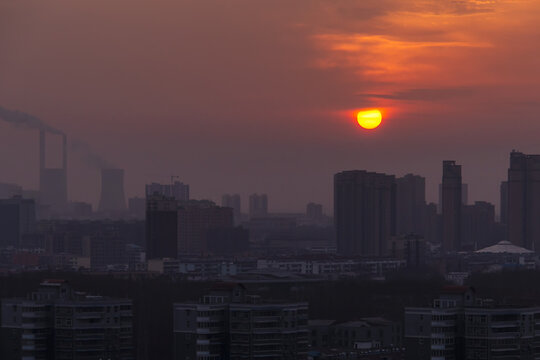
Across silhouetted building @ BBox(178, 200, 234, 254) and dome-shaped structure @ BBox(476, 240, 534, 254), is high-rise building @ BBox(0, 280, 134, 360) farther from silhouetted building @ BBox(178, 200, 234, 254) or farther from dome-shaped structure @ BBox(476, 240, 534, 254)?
silhouetted building @ BBox(178, 200, 234, 254)

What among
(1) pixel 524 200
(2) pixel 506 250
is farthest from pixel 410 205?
(2) pixel 506 250

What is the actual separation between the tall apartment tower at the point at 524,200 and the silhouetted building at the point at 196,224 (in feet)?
51.6

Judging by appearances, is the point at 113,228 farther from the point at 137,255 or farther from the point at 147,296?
the point at 147,296

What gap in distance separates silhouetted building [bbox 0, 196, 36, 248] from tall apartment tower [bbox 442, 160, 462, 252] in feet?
76.3

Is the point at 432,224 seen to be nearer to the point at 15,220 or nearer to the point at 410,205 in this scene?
the point at 410,205

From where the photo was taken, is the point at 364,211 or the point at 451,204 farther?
the point at 451,204

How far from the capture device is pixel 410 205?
10306 cm

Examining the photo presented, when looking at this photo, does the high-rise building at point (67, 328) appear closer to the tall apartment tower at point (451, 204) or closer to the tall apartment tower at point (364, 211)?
the tall apartment tower at point (364, 211)

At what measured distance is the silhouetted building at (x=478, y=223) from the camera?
10400 centimetres

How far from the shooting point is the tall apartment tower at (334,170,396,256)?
85.2 metres

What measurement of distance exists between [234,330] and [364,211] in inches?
2318

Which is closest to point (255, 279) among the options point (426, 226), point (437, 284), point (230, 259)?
point (437, 284)

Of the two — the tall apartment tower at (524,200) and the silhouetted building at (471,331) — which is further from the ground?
the tall apartment tower at (524,200)

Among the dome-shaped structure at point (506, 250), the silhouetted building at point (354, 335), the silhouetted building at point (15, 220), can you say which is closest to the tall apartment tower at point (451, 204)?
the dome-shaped structure at point (506, 250)
